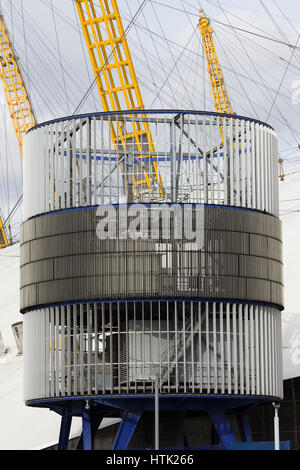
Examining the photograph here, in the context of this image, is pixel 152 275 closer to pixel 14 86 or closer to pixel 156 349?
pixel 156 349

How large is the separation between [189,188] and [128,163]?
3209 millimetres

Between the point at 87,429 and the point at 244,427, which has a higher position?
the point at 244,427

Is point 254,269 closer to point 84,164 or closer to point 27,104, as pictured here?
point 84,164

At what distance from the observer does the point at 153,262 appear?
174 ft

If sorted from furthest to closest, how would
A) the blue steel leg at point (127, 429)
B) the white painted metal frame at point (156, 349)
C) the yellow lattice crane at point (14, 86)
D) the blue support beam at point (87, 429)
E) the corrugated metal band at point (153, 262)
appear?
1. the yellow lattice crane at point (14, 86)
2. the blue support beam at point (87, 429)
3. the blue steel leg at point (127, 429)
4. the corrugated metal band at point (153, 262)
5. the white painted metal frame at point (156, 349)

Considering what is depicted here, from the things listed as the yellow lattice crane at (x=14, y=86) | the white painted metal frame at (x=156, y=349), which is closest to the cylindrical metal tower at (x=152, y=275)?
the white painted metal frame at (x=156, y=349)

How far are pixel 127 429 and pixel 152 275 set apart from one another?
7.34 meters

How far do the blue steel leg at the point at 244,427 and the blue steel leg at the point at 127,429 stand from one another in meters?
5.99

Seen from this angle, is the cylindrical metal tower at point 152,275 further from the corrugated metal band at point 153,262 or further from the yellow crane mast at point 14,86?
the yellow crane mast at point 14,86

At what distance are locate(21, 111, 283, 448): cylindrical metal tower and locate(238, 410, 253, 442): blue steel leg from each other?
226cm

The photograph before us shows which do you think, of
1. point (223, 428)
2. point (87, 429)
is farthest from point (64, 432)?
point (223, 428)

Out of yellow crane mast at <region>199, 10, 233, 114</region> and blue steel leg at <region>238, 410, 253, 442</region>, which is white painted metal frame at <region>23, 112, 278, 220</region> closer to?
blue steel leg at <region>238, 410, 253, 442</region>

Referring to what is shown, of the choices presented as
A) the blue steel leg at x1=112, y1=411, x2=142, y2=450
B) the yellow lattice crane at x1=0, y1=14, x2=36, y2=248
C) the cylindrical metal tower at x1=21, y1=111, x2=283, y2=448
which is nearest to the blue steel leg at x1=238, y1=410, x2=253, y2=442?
the cylindrical metal tower at x1=21, y1=111, x2=283, y2=448

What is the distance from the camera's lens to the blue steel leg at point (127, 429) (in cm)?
5366
